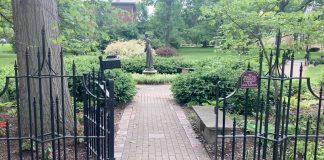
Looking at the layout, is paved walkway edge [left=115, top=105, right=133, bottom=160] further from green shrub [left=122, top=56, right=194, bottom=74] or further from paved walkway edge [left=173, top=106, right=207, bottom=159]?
green shrub [left=122, top=56, right=194, bottom=74]

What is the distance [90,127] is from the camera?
4.25m

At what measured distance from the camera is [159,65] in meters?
18.3

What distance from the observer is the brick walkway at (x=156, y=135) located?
5181mm

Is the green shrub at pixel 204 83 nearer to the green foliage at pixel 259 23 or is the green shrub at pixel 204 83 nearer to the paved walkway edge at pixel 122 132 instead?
the paved walkway edge at pixel 122 132

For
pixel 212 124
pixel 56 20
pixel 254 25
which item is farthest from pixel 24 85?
pixel 254 25

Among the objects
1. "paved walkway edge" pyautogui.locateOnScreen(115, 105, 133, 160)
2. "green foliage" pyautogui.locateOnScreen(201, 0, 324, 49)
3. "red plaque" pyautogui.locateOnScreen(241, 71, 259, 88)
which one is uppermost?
"green foliage" pyautogui.locateOnScreen(201, 0, 324, 49)

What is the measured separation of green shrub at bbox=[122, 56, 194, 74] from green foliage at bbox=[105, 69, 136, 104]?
7.86m

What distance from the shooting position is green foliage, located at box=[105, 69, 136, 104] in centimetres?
908

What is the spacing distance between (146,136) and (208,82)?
3.58 metres

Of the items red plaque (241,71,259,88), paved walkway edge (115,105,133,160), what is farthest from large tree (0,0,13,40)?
red plaque (241,71,259,88)

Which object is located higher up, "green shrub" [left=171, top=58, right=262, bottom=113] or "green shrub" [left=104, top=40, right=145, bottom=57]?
"green shrub" [left=104, top=40, right=145, bottom=57]

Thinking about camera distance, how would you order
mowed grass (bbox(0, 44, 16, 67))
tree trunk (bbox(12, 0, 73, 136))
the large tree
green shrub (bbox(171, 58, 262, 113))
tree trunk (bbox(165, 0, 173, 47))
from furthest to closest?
tree trunk (bbox(165, 0, 173, 47)), mowed grass (bbox(0, 44, 16, 67)), green shrub (bbox(171, 58, 262, 113)), the large tree, tree trunk (bbox(12, 0, 73, 136))

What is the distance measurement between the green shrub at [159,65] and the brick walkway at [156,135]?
7.95 meters

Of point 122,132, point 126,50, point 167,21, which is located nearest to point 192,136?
point 122,132
